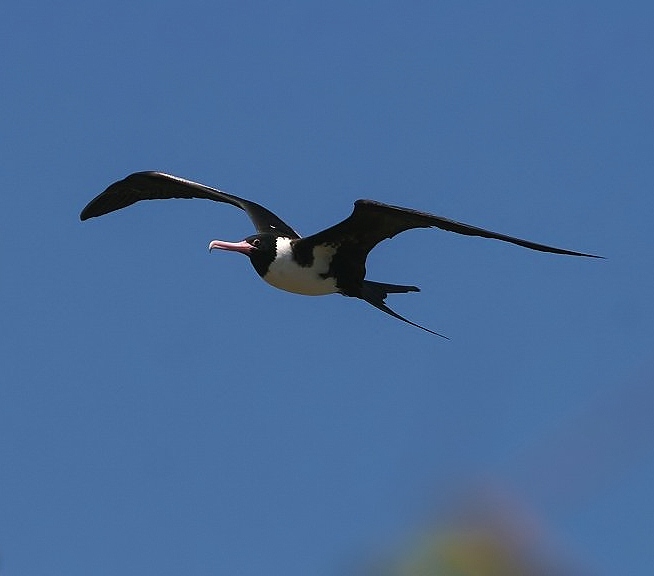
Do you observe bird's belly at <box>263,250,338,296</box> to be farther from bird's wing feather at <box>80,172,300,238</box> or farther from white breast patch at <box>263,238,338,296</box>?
bird's wing feather at <box>80,172,300,238</box>

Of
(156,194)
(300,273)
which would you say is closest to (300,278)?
(300,273)

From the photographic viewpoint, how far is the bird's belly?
8.95 metres

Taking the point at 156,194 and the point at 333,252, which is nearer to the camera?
the point at 333,252

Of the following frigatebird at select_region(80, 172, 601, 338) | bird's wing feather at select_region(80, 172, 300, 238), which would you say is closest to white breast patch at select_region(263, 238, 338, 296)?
frigatebird at select_region(80, 172, 601, 338)

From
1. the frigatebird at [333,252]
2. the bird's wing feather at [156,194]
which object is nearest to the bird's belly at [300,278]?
the frigatebird at [333,252]

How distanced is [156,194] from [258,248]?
2582mm

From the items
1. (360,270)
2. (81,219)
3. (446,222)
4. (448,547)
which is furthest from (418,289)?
(448,547)

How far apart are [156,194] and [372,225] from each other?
3598 mm

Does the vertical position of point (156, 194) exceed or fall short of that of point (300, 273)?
it exceeds it

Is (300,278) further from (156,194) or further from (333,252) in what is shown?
(156,194)

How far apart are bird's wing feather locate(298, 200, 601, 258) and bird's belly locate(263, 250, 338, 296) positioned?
18 cm

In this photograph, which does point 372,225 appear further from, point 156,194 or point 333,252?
point 156,194

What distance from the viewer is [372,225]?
8617mm

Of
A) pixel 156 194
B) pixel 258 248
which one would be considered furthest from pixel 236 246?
pixel 156 194
